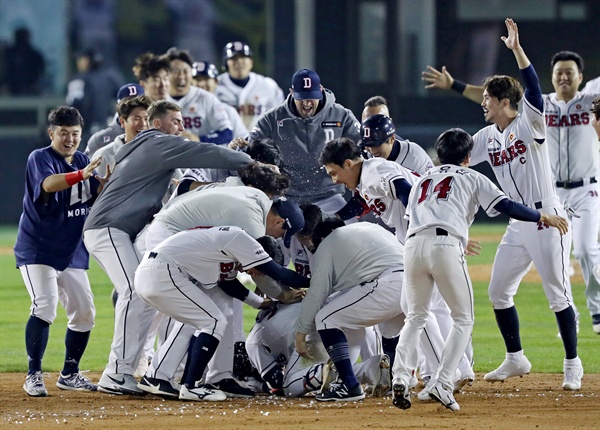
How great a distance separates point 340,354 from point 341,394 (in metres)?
0.22

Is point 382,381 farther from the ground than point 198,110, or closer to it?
closer to it

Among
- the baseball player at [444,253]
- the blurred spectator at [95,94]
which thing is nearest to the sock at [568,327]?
the baseball player at [444,253]

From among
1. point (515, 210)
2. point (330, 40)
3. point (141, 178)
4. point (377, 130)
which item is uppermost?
point (330, 40)

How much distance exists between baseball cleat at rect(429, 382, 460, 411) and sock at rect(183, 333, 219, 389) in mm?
1268

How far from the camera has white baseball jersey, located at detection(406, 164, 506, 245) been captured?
5918mm

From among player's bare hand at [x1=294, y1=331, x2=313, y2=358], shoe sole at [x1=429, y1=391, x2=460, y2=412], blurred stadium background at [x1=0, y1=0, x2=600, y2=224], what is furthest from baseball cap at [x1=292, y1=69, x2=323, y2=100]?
blurred stadium background at [x1=0, y1=0, x2=600, y2=224]

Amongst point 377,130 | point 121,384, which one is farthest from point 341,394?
point 377,130

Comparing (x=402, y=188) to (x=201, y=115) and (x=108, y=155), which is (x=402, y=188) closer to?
(x=108, y=155)

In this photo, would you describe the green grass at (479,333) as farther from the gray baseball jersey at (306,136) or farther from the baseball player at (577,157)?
the gray baseball jersey at (306,136)

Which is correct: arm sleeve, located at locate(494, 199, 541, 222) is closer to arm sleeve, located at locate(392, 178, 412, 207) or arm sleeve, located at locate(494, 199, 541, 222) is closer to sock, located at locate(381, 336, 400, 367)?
arm sleeve, located at locate(392, 178, 412, 207)

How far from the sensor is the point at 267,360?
687cm

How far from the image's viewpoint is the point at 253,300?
6891 mm

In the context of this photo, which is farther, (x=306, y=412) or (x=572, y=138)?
(x=572, y=138)

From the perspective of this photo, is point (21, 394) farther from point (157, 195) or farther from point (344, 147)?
point (344, 147)
